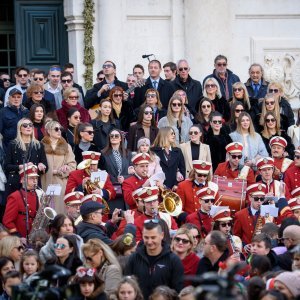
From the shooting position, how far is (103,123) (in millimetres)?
22797

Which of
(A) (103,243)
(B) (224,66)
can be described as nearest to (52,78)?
(B) (224,66)

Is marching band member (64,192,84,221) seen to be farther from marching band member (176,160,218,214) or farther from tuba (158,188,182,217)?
marching band member (176,160,218,214)

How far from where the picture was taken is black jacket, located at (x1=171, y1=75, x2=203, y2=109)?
2409cm

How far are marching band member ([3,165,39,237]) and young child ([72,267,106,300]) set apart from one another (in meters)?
5.05

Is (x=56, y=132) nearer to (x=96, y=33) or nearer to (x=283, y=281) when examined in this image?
(x=96, y=33)

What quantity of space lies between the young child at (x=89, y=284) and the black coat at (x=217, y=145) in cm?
771

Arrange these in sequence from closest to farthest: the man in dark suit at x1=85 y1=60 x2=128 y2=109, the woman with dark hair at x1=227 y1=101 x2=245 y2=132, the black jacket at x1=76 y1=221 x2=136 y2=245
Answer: the black jacket at x1=76 y1=221 x2=136 y2=245 < the woman with dark hair at x1=227 y1=101 x2=245 y2=132 < the man in dark suit at x1=85 y1=60 x2=128 y2=109

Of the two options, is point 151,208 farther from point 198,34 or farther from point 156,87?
point 198,34

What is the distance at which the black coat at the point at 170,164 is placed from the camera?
22.1m

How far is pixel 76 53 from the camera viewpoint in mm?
26891

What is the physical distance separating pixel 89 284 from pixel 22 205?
17.9ft

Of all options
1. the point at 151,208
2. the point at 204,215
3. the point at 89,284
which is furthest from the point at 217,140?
the point at 89,284

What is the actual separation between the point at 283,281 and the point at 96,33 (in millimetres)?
12852

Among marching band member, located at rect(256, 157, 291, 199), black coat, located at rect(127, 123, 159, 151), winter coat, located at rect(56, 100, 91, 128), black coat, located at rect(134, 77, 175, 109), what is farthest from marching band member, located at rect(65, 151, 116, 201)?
black coat, located at rect(134, 77, 175, 109)
